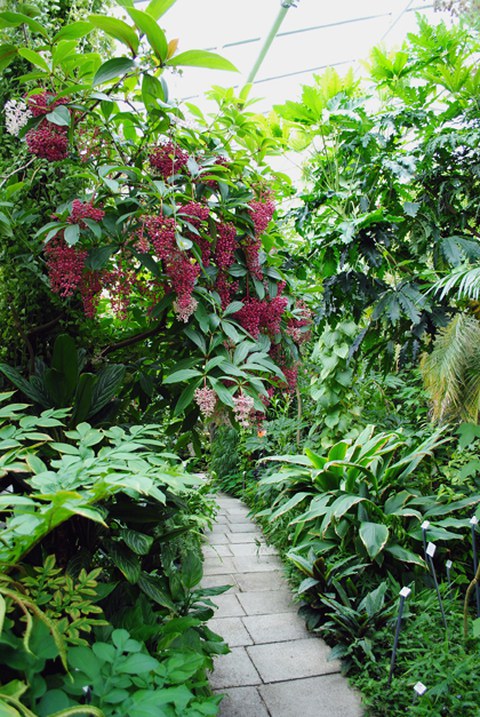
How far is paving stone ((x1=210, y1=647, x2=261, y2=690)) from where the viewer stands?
1808 mm

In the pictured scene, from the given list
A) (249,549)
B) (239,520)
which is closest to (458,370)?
(249,549)

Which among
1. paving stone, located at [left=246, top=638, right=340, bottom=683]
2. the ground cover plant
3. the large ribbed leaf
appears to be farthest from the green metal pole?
paving stone, located at [left=246, top=638, right=340, bottom=683]

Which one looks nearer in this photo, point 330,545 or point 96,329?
point 96,329

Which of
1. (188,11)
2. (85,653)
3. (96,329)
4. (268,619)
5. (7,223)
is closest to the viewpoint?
(85,653)

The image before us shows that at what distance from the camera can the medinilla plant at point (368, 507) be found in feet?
7.61

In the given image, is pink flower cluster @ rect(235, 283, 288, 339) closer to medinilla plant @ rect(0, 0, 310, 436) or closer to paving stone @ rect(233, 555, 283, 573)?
medinilla plant @ rect(0, 0, 310, 436)

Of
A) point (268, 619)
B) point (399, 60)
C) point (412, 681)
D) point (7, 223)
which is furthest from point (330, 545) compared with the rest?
point (399, 60)

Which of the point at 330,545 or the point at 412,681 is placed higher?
the point at 330,545

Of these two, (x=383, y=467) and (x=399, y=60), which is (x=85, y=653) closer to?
(x=383, y=467)

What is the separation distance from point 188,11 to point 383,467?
Result: 13.9 feet

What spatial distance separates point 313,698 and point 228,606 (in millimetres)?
764

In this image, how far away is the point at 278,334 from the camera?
1591 millimetres

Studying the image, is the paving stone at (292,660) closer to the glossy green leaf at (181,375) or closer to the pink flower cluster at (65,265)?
the glossy green leaf at (181,375)

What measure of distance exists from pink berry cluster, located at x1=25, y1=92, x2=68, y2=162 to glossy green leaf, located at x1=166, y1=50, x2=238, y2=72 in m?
0.29
